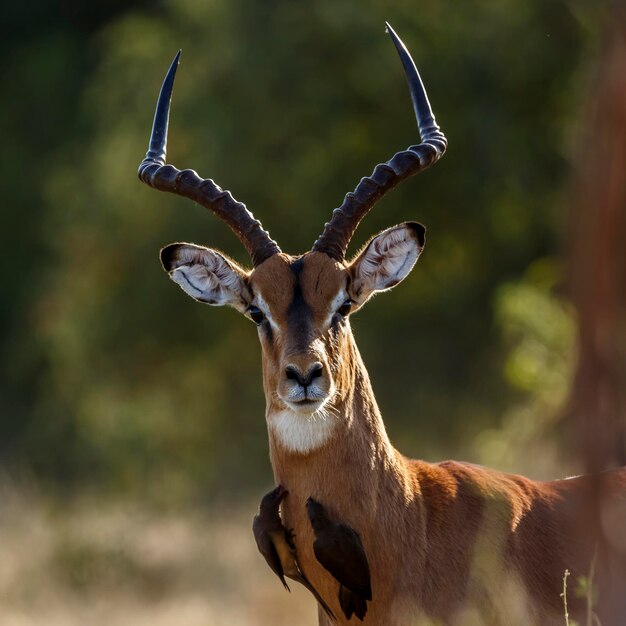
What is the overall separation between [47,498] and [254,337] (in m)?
4.20

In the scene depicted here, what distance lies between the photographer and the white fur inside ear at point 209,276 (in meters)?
7.32

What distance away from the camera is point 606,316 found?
2.77m

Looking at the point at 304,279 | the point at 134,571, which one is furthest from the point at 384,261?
the point at 134,571

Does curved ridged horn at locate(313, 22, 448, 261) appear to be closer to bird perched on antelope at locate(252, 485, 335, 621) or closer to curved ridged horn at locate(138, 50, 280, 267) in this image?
curved ridged horn at locate(138, 50, 280, 267)

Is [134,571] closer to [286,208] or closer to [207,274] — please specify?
[286,208]

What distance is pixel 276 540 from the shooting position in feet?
20.7

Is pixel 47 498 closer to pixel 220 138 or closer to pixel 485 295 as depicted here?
pixel 220 138

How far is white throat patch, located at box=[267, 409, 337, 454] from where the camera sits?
6457mm

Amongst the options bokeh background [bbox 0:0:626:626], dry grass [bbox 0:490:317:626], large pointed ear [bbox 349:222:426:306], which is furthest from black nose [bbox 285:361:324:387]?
bokeh background [bbox 0:0:626:626]

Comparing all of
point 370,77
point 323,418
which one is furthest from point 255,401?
point 323,418

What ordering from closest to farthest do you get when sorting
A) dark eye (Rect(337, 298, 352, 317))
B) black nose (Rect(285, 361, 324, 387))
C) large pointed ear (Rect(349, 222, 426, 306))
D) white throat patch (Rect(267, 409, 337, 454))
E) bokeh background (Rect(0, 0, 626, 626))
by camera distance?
black nose (Rect(285, 361, 324, 387)) < white throat patch (Rect(267, 409, 337, 454)) < dark eye (Rect(337, 298, 352, 317)) < large pointed ear (Rect(349, 222, 426, 306)) < bokeh background (Rect(0, 0, 626, 626))

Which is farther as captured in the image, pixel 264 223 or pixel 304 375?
pixel 264 223

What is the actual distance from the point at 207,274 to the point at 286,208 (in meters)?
15.1

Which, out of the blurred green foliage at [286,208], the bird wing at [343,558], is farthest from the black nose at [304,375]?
the blurred green foliage at [286,208]
